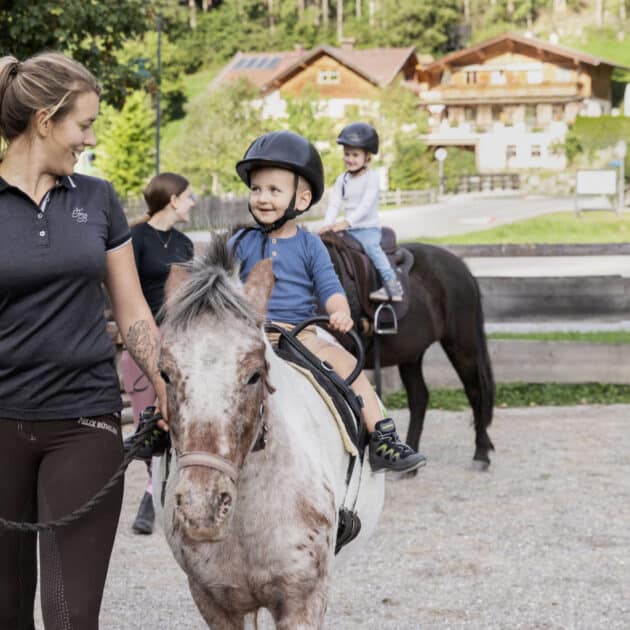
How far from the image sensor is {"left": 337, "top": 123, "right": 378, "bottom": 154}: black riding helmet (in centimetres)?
761

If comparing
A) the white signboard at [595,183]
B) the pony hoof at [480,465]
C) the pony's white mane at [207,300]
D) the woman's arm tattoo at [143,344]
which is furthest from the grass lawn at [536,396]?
the white signboard at [595,183]

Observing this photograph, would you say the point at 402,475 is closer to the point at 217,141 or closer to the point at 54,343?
the point at 54,343

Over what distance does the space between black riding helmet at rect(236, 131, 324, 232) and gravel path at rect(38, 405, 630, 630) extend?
2041 millimetres

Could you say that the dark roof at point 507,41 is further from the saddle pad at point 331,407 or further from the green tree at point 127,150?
the saddle pad at point 331,407

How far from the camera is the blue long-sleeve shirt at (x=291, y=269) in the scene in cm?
384

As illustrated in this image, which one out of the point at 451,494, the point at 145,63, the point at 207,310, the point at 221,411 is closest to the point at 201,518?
the point at 221,411

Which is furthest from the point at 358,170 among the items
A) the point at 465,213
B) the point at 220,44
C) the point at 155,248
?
the point at 220,44

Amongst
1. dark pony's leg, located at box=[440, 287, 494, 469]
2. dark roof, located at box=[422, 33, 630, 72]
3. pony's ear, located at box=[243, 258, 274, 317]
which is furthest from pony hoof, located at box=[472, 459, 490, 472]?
dark roof, located at box=[422, 33, 630, 72]

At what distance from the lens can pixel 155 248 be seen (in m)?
6.40

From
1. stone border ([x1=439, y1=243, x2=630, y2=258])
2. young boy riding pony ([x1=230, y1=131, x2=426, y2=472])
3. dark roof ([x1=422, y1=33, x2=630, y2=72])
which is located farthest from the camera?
dark roof ([x1=422, y1=33, x2=630, y2=72])

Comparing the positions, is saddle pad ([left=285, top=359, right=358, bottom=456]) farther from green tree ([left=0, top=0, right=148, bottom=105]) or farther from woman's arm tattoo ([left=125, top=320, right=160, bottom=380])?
green tree ([left=0, top=0, right=148, bottom=105])

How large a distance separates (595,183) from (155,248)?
3367 cm

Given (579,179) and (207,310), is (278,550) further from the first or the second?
(579,179)

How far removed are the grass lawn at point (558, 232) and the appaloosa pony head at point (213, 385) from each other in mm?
28769
